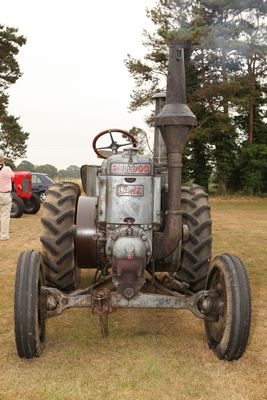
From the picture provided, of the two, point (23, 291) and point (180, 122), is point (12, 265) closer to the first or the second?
point (23, 291)

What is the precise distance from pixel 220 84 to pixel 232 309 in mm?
25402

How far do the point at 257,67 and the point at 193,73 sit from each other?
3.96 metres

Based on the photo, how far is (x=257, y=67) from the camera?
95.6 feet

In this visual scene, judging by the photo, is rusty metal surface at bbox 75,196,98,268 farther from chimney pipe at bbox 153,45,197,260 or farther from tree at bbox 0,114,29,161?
tree at bbox 0,114,29,161

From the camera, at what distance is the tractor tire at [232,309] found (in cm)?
332

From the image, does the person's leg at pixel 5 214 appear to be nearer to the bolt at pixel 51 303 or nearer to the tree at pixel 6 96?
the bolt at pixel 51 303

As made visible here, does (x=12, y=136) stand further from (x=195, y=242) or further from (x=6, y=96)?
(x=195, y=242)

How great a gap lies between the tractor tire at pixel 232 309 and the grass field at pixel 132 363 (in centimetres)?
14

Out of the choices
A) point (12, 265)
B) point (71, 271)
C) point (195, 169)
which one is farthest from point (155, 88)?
point (71, 271)

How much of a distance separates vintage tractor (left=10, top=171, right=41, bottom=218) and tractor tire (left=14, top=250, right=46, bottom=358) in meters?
10.7

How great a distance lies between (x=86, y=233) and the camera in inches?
164

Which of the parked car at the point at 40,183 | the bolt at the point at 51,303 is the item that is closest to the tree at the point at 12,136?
the parked car at the point at 40,183

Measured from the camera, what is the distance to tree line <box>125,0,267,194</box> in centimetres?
2647

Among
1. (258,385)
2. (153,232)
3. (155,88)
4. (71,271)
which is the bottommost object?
(258,385)
